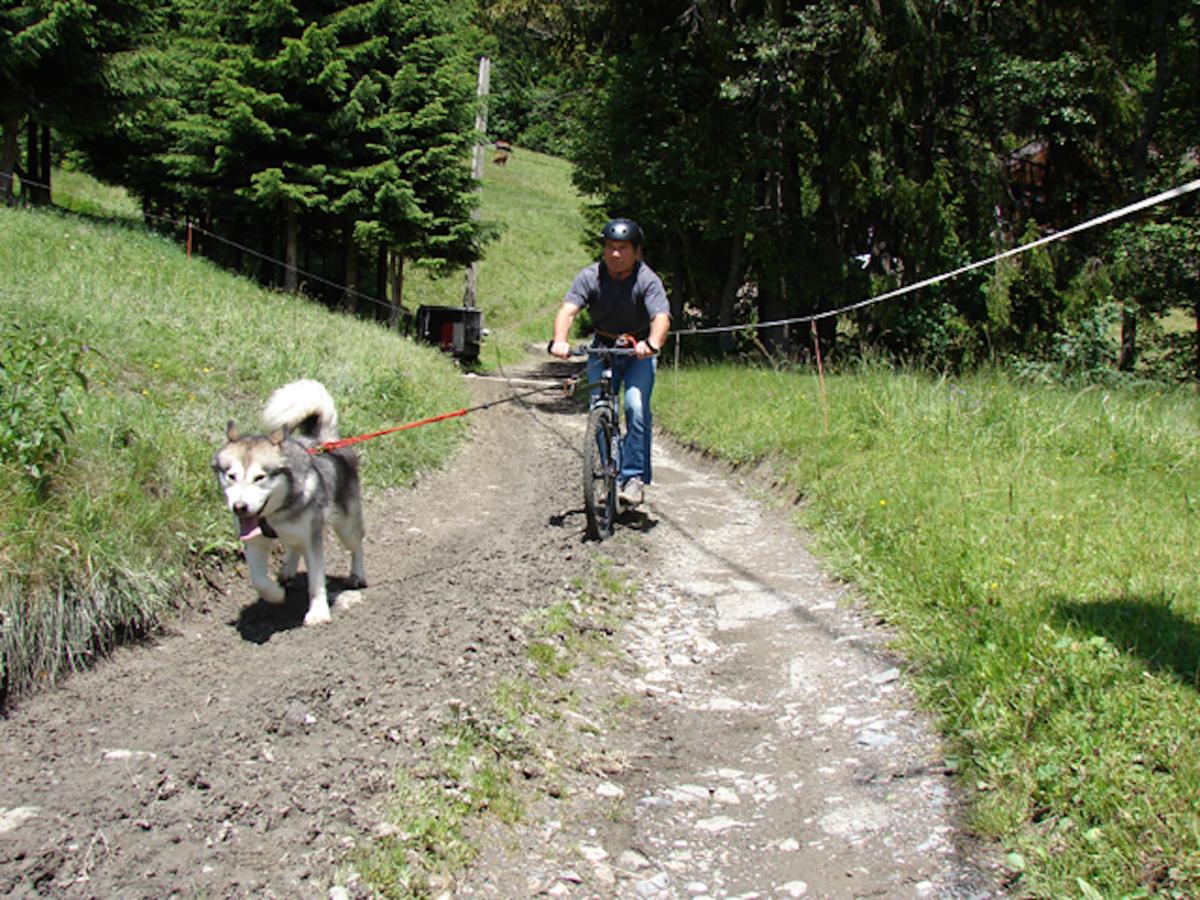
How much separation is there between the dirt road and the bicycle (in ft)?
1.52

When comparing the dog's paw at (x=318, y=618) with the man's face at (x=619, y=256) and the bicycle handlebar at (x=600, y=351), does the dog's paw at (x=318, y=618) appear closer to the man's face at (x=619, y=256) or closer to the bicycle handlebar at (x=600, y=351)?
the bicycle handlebar at (x=600, y=351)

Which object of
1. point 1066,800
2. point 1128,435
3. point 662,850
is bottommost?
point 662,850

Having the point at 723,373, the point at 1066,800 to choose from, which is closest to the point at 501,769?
the point at 1066,800

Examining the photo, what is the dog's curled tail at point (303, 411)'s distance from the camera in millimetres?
5363

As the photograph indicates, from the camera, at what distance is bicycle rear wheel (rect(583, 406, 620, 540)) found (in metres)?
6.47

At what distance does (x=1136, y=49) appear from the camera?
18031mm

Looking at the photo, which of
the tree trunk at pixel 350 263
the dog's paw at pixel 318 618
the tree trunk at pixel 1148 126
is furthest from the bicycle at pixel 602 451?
the tree trunk at pixel 350 263

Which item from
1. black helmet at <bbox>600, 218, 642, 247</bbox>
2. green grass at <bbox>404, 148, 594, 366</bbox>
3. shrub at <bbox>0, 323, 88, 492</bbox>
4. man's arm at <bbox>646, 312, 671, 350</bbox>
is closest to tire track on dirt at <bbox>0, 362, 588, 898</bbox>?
shrub at <bbox>0, 323, 88, 492</bbox>

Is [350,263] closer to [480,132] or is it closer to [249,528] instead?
[480,132]

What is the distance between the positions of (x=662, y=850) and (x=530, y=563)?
9.58ft

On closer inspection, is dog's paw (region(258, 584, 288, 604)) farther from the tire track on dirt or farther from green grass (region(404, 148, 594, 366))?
green grass (region(404, 148, 594, 366))

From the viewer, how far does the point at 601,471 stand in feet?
22.1

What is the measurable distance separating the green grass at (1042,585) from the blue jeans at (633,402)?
1476mm

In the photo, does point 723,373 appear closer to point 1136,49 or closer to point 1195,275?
point 1195,275
